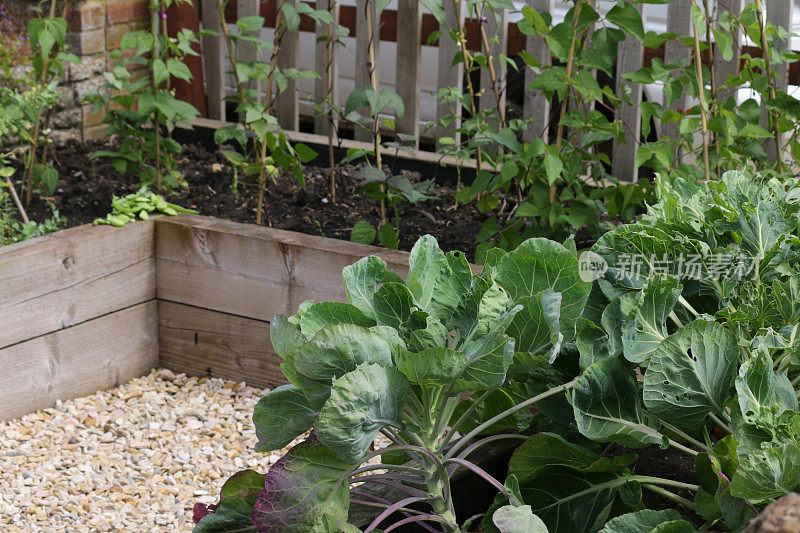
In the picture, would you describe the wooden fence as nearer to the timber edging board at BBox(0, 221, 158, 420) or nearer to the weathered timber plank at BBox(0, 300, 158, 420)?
the timber edging board at BBox(0, 221, 158, 420)

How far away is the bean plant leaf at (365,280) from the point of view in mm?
1054

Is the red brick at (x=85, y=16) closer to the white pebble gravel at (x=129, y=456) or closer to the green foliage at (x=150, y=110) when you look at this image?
the green foliage at (x=150, y=110)

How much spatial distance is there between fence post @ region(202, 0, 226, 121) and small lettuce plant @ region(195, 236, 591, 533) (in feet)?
10.6

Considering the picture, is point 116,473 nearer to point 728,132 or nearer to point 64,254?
point 64,254

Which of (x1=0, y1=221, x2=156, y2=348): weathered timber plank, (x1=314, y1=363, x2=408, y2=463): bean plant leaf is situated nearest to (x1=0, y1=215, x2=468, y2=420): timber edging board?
(x1=0, y1=221, x2=156, y2=348): weathered timber plank

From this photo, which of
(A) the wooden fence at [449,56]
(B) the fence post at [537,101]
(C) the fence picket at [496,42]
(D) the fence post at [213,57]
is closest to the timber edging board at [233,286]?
(A) the wooden fence at [449,56]

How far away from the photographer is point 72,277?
2561 millimetres

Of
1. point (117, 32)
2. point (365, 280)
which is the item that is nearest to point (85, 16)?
point (117, 32)

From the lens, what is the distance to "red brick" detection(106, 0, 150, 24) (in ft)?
12.9

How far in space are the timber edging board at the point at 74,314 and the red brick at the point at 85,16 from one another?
1.55m

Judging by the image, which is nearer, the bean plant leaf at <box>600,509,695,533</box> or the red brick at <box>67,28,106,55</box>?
the bean plant leaf at <box>600,509,695,533</box>

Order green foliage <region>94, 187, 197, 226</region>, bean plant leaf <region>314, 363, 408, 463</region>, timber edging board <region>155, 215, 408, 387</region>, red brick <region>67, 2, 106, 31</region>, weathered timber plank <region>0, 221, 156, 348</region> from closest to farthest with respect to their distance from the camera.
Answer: bean plant leaf <region>314, 363, 408, 463</region>
weathered timber plank <region>0, 221, 156, 348</region>
timber edging board <region>155, 215, 408, 387</region>
green foliage <region>94, 187, 197, 226</region>
red brick <region>67, 2, 106, 31</region>

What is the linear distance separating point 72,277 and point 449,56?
186cm

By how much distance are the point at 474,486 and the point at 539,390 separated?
0.23 m
